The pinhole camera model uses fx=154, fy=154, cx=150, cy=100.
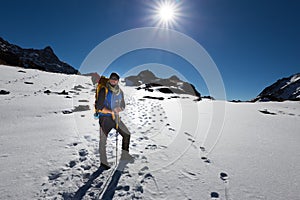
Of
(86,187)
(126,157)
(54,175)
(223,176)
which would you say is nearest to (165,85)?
(126,157)

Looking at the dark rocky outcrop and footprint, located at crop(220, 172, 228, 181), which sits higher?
the dark rocky outcrop

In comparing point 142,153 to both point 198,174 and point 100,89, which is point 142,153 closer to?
point 198,174

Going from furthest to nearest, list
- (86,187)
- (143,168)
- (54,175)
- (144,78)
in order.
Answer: (144,78) < (143,168) < (54,175) < (86,187)

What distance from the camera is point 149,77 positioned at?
121562 millimetres

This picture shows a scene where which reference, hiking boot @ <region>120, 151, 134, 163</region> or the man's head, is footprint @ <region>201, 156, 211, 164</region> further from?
the man's head

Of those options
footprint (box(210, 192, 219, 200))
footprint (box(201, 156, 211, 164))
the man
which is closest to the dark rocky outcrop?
footprint (box(201, 156, 211, 164))

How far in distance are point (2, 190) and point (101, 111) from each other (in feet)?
7.74

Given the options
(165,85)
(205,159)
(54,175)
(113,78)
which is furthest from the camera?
(165,85)

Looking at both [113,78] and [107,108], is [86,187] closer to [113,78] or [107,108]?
[107,108]

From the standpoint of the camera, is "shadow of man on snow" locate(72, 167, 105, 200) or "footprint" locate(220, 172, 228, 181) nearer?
"shadow of man on snow" locate(72, 167, 105, 200)

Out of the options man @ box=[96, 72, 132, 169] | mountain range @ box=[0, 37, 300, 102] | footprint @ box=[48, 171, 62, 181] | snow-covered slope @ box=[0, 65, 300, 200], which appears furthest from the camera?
mountain range @ box=[0, 37, 300, 102]

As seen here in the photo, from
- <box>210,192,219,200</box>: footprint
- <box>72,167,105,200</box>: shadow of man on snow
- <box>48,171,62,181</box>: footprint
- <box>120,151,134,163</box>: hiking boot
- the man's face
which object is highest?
the man's face

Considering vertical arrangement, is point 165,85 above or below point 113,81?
above

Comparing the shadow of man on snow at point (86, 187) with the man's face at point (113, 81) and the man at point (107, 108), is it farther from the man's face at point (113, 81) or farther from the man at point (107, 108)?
the man's face at point (113, 81)
